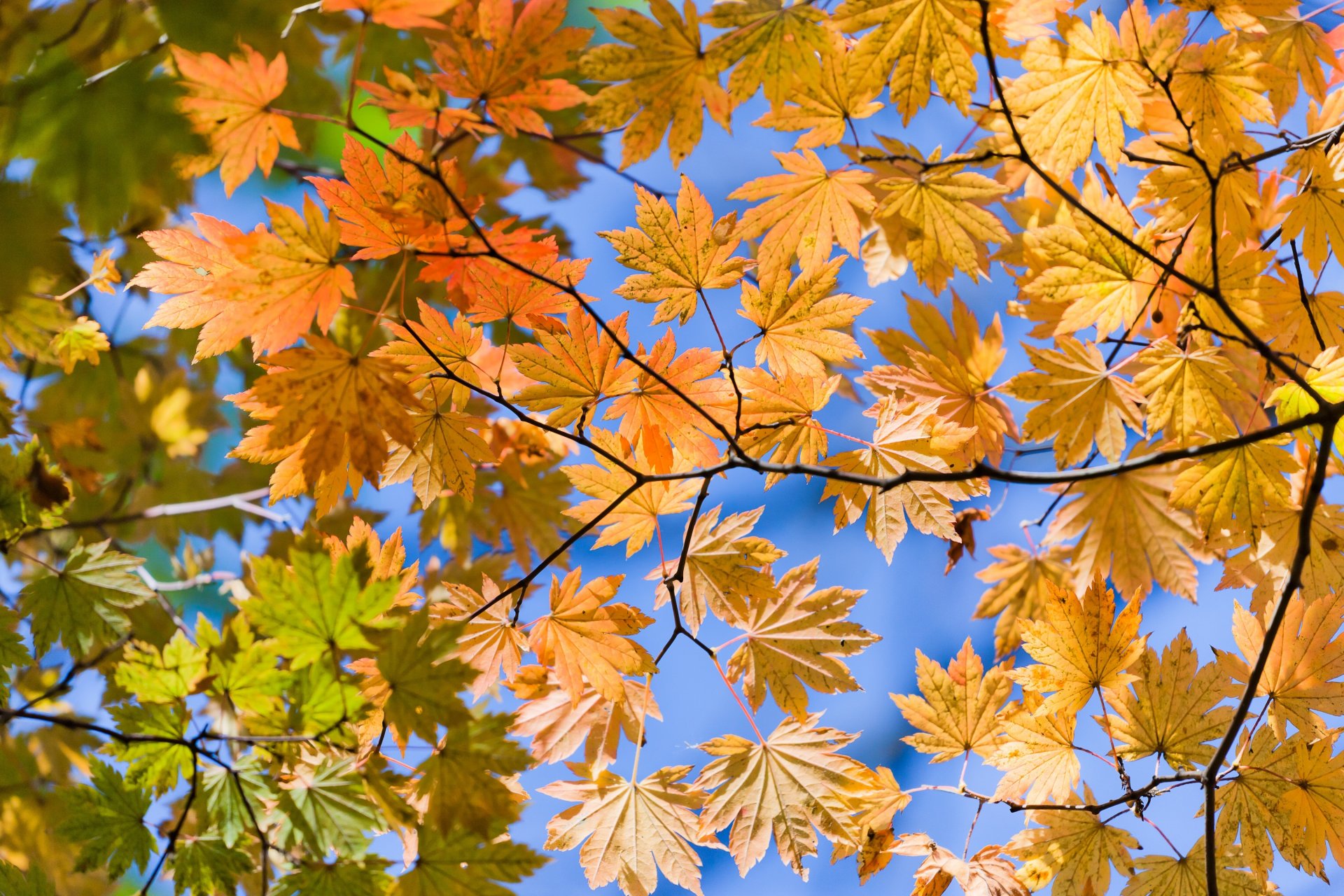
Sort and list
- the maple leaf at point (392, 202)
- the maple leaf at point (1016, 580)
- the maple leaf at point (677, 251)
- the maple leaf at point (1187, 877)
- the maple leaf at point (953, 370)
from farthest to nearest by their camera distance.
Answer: the maple leaf at point (1016, 580) → the maple leaf at point (953, 370) → the maple leaf at point (1187, 877) → the maple leaf at point (677, 251) → the maple leaf at point (392, 202)

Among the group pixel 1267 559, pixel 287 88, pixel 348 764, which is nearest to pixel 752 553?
pixel 348 764

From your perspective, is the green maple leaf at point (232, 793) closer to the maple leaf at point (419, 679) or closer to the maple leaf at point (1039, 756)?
the maple leaf at point (419, 679)

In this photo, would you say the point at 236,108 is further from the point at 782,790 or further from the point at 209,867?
the point at 782,790

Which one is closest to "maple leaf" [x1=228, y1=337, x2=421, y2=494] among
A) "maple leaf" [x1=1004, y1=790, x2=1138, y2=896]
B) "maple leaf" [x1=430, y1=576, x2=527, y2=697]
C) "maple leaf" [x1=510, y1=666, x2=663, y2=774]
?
"maple leaf" [x1=430, y1=576, x2=527, y2=697]

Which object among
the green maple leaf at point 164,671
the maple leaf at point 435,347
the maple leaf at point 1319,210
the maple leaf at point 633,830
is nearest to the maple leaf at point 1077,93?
the maple leaf at point 1319,210

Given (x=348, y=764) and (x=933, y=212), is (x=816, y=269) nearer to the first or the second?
(x=933, y=212)

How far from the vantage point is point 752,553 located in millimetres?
941

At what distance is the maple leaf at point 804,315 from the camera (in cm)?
93

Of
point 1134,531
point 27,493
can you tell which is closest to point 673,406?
point 1134,531

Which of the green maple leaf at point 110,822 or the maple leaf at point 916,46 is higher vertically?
the maple leaf at point 916,46

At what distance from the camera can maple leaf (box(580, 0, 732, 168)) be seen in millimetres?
801

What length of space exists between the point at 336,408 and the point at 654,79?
0.48 metres

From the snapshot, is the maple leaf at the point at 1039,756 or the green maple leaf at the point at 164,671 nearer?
the green maple leaf at the point at 164,671

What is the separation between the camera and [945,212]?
993 millimetres
